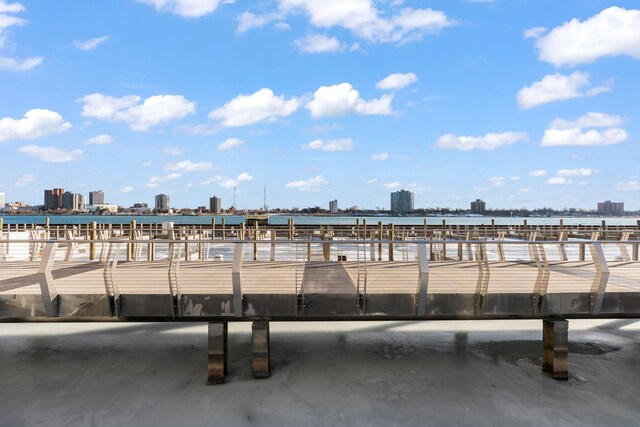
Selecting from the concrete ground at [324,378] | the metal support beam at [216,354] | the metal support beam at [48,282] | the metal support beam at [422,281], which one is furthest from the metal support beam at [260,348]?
the metal support beam at [48,282]

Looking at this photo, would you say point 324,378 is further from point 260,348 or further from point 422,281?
point 422,281

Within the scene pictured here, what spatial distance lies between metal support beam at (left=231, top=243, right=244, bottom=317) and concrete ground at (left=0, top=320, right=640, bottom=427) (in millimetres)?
1622

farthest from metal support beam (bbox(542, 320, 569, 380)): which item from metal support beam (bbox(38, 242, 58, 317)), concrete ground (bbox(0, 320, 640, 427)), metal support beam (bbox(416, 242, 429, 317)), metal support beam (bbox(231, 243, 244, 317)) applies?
metal support beam (bbox(38, 242, 58, 317))

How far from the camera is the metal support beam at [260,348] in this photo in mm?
7574

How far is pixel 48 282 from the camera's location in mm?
6719

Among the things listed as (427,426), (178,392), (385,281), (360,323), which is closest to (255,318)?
(178,392)

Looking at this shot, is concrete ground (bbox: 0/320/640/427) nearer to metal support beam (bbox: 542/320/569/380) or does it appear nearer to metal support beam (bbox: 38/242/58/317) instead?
metal support beam (bbox: 542/320/569/380)

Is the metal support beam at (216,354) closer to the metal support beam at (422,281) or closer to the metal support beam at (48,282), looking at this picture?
the metal support beam at (48,282)

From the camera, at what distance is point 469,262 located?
36.2 feet

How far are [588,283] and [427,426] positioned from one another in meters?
4.94

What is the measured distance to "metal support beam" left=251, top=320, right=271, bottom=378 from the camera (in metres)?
7.57

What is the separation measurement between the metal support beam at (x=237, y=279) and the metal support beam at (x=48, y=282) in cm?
321

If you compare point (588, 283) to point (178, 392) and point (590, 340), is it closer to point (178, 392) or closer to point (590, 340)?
point (590, 340)

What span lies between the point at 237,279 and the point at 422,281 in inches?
133
